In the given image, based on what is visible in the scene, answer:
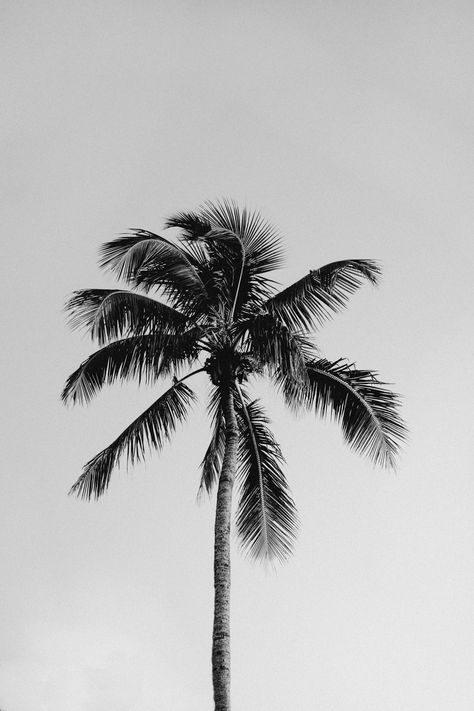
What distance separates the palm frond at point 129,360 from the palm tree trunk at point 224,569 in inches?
38.9

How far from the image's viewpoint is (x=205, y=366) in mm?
13055

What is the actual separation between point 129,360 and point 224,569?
157 inches

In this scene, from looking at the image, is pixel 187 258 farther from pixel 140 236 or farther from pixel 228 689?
pixel 228 689

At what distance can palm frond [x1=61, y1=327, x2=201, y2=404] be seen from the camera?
42.6 feet

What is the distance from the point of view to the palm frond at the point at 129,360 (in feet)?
42.6

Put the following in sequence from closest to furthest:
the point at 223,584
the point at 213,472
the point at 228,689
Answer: the point at 228,689
the point at 223,584
the point at 213,472

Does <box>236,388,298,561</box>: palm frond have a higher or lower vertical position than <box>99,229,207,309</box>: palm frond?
lower

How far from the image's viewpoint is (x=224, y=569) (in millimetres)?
11016

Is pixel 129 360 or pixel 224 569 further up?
pixel 129 360

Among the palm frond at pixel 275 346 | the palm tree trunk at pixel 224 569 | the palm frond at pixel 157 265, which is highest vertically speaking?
the palm frond at pixel 157 265

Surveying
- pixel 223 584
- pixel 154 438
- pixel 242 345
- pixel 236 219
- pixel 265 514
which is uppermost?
pixel 236 219

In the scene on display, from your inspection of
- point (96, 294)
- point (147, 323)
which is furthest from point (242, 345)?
point (96, 294)

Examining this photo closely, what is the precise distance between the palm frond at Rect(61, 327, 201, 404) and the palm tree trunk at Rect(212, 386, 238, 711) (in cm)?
99

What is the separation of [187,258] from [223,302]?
0.97m
